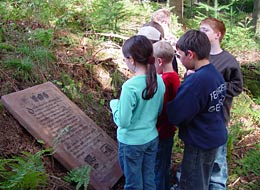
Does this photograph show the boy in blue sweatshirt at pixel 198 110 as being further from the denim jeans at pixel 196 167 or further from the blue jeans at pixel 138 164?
the blue jeans at pixel 138 164

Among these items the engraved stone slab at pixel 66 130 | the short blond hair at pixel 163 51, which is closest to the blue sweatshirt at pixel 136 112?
the short blond hair at pixel 163 51

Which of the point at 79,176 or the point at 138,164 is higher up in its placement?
the point at 138,164

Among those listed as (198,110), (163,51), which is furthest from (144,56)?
(198,110)

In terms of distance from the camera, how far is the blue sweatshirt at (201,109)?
9.43 feet

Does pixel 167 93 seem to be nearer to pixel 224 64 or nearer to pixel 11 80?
pixel 224 64

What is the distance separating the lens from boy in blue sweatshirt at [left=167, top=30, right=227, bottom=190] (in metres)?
2.89

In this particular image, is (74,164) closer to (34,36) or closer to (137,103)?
(137,103)

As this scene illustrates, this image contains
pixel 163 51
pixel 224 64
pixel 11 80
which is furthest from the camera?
pixel 11 80

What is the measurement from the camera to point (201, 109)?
118 inches

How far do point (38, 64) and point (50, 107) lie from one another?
956 millimetres

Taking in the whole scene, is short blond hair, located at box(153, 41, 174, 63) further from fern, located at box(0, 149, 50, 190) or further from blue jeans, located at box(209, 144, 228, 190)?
fern, located at box(0, 149, 50, 190)

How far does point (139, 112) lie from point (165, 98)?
468mm

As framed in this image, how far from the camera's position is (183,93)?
9.46 feet

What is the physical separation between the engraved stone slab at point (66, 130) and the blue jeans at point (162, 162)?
540mm
